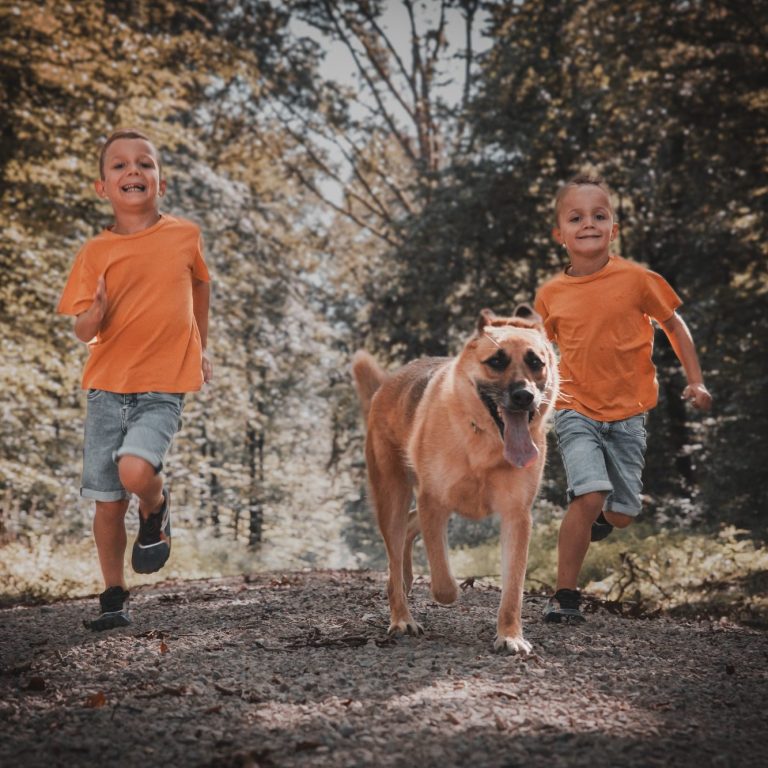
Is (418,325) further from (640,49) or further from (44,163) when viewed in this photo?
(44,163)

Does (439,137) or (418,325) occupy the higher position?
(439,137)

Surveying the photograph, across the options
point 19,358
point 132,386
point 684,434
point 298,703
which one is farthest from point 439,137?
point 298,703

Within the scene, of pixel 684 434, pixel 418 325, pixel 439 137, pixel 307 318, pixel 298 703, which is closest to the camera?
pixel 298 703

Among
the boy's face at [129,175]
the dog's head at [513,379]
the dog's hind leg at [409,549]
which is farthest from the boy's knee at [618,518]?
the boy's face at [129,175]

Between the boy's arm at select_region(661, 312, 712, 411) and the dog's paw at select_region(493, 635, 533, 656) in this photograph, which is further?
the boy's arm at select_region(661, 312, 712, 411)

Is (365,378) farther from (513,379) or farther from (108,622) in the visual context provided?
(108,622)

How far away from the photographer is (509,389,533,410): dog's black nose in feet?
12.5

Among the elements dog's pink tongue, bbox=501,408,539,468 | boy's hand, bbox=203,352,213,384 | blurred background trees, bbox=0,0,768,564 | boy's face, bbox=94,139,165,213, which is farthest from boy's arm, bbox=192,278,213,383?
blurred background trees, bbox=0,0,768,564

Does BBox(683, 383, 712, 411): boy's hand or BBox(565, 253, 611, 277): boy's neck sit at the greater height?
BBox(565, 253, 611, 277): boy's neck

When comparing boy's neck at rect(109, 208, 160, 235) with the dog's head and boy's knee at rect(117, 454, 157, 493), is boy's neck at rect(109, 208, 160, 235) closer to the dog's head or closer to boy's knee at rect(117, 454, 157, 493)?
boy's knee at rect(117, 454, 157, 493)

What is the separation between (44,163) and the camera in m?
11.4

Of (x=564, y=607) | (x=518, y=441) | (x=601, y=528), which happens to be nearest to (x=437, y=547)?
(x=518, y=441)

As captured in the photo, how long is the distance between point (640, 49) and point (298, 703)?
13.5 metres

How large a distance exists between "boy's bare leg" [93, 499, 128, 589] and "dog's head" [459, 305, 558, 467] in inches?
85.7
